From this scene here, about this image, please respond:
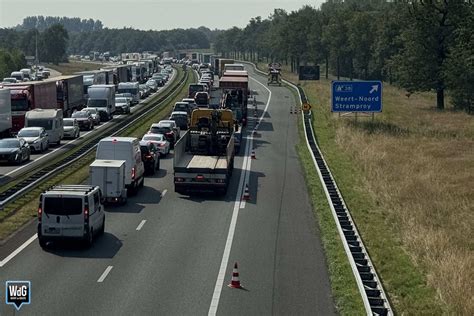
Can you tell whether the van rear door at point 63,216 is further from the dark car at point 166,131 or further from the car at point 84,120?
the car at point 84,120

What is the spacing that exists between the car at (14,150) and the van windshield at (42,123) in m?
Result: 6.18

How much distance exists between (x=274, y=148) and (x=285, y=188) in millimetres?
15193

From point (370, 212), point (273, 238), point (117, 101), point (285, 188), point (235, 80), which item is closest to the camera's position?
point (273, 238)

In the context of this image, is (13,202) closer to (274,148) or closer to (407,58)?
(274,148)

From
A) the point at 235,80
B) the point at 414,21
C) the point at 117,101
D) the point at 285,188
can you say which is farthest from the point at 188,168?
the point at 414,21

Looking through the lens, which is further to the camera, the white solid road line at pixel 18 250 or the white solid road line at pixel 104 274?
the white solid road line at pixel 18 250

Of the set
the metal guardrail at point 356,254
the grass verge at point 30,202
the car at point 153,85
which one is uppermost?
the car at point 153,85

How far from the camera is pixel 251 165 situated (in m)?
43.8

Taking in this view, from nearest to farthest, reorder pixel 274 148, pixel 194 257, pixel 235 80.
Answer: pixel 194 257
pixel 274 148
pixel 235 80

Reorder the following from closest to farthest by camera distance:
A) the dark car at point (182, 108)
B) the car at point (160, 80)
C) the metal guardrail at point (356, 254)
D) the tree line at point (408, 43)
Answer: the metal guardrail at point (356, 254), the dark car at point (182, 108), the tree line at point (408, 43), the car at point (160, 80)

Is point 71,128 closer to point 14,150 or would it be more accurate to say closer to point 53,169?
→ point 14,150

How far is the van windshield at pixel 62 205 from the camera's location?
77.8 ft

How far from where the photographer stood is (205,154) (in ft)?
125

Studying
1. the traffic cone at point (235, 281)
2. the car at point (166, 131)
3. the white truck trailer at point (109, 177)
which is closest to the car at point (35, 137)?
the car at point (166, 131)
